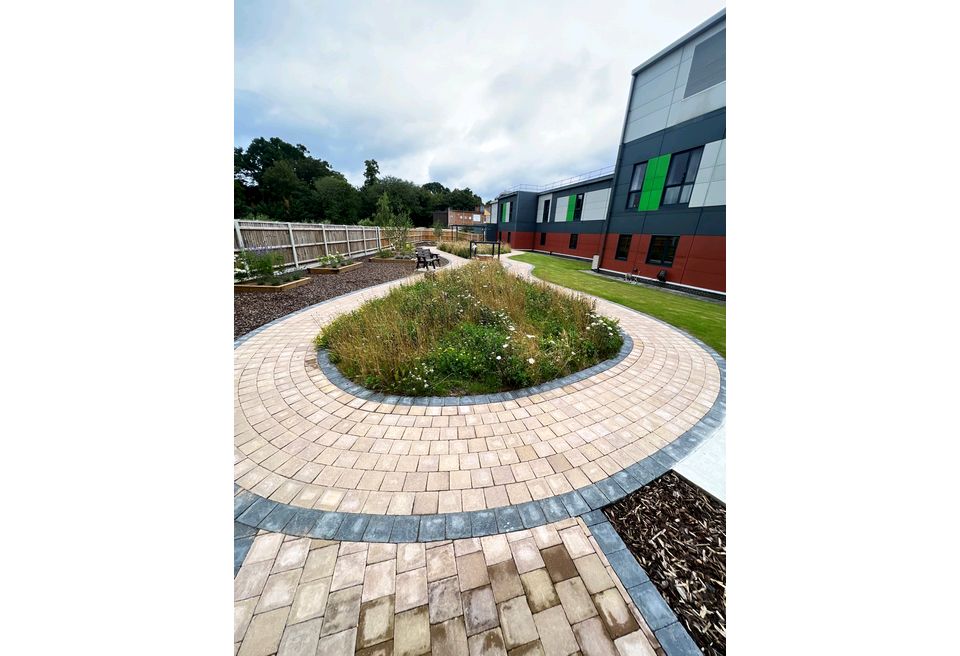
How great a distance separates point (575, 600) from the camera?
1456mm

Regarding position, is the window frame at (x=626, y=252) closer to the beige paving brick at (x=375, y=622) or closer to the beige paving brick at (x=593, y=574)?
the beige paving brick at (x=593, y=574)

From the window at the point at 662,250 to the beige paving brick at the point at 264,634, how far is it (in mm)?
14498

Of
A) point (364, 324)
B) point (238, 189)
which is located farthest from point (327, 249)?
point (238, 189)

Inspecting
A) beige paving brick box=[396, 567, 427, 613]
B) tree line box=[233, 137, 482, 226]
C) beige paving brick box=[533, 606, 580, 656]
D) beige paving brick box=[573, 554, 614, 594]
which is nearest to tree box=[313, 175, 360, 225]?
tree line box=[233, 137, 482, 226]

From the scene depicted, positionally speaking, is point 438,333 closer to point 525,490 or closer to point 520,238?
point 525,490

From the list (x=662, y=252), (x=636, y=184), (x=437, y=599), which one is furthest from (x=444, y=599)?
(x=636, y=184)

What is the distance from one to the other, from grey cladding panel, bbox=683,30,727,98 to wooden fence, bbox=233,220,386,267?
16.1 meters

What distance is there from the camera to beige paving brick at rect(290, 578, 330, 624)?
1381 millimetres

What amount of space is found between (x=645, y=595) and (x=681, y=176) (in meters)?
14.5

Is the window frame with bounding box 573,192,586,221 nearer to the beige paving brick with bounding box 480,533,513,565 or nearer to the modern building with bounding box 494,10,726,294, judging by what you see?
the modern building with bounding box 494,10,726,294

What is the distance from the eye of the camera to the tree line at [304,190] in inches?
1400

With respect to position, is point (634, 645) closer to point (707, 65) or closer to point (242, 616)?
point (242, 616)

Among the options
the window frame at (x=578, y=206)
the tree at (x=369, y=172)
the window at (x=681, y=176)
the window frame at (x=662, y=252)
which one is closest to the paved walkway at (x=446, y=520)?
the window frame at (x=662, y=252)
